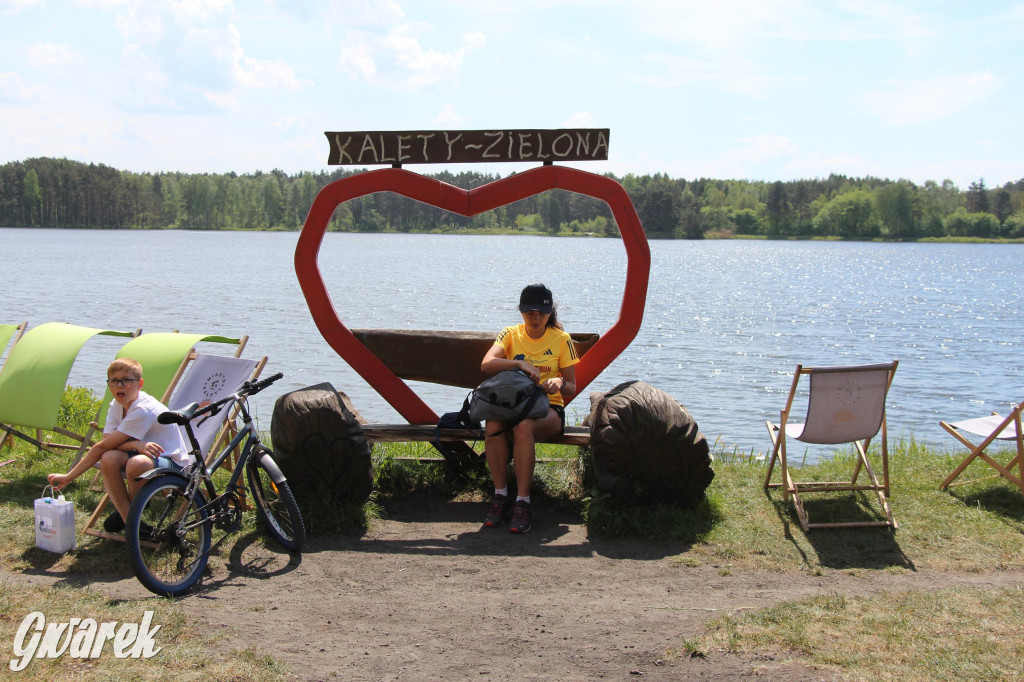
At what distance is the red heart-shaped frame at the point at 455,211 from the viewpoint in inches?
274

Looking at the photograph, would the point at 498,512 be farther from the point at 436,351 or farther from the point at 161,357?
the point at 161,357

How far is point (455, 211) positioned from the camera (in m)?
6.97

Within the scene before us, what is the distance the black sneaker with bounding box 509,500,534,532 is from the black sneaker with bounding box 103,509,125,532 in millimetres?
2364

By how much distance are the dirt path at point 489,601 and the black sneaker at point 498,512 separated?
0.26 feet

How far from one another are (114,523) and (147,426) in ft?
2.34

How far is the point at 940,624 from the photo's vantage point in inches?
167

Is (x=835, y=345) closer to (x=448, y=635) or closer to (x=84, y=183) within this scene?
(x=448, y=635)

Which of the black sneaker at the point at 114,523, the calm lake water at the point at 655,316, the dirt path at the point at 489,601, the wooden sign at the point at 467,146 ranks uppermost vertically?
the wooden sign at the point at 467,146

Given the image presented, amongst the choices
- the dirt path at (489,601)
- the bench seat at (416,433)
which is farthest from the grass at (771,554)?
the bench seat at (416,433)

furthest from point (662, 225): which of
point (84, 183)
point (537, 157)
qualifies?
point (537, 157)

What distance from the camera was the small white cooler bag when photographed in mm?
5137

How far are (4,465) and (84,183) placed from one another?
111 m

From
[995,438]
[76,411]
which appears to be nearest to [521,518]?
[995,438]

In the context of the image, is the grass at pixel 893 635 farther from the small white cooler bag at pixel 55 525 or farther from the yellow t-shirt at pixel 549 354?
the small white cooler bag at pixel 55 525
